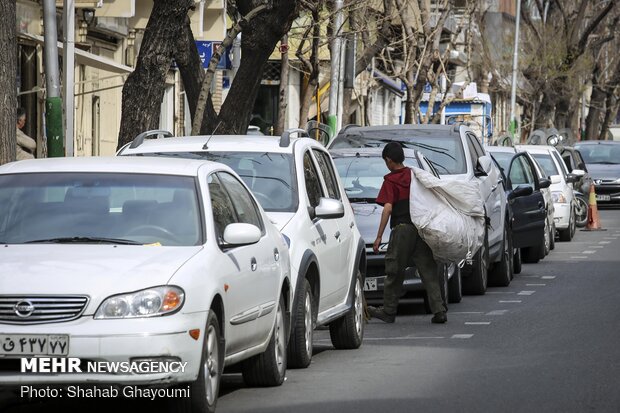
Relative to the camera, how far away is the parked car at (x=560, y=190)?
96.4 ft

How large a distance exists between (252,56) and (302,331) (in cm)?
922

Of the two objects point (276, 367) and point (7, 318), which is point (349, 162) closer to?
point (276, 367)

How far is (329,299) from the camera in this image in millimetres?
12344

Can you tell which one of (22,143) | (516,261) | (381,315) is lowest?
(516,261)

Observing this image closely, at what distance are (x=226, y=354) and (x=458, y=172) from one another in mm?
9250

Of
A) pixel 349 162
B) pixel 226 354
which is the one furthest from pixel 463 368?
pixel 349 162

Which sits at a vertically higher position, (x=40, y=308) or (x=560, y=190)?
(x=40, y=308)

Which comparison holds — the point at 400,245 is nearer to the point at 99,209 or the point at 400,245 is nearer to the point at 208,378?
the point at 99,209

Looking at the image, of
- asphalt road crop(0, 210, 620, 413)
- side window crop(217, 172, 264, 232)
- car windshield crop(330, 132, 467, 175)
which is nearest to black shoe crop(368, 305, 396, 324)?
asphalt road crop(0, 210, 620, 413)

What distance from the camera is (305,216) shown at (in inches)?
466

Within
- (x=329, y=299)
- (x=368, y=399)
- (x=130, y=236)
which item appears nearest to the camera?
(x=130, y=236)

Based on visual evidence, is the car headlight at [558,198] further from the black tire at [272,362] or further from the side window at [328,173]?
the black tire at [272,362]

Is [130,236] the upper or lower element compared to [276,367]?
upper

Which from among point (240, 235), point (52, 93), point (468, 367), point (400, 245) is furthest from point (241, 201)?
point (52, 93)
